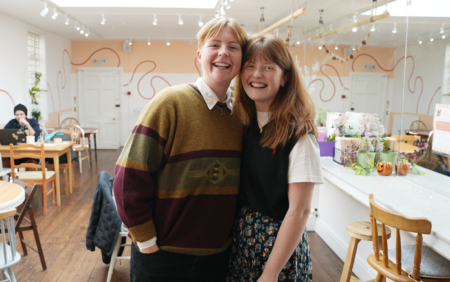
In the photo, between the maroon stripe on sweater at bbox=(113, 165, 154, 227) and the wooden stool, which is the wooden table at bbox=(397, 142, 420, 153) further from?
the maroon stripe on sweater at bbox=(113, 165, 154, 227)

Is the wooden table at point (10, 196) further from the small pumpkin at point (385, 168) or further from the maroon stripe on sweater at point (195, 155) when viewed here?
the small pumpkin at point (385, 168)

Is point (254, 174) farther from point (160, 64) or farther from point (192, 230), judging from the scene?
point (160, 64)

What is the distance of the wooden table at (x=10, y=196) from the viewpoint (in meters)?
2.44

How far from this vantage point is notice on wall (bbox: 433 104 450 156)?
7.70 ft

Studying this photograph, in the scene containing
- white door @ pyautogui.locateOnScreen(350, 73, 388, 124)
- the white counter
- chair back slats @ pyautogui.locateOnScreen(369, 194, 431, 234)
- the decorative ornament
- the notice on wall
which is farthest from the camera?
the decorative ornament

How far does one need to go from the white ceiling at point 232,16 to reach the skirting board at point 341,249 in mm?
1852

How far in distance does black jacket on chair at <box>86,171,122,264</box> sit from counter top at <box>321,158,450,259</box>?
1.80 m

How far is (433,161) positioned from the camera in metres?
2.56

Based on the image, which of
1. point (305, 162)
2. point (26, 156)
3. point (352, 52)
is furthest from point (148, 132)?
point (26, 156)

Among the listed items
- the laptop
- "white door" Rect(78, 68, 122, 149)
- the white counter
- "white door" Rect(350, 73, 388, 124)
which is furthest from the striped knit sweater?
"white door" Rect(78, 68, 122, 149)

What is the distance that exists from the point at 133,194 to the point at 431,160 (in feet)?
7.43

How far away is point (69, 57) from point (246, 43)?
8.92 m

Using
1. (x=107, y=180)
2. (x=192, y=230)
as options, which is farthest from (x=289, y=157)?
(x=107, y=180)

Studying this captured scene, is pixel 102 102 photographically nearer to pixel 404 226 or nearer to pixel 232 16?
pixel 232 16
